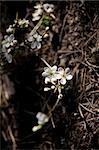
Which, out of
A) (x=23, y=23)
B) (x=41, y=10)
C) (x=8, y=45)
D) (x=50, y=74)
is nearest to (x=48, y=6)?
(x=41, y=10)

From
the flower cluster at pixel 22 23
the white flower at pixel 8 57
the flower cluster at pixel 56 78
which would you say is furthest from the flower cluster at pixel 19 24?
the flower cluster at pixel 56 78

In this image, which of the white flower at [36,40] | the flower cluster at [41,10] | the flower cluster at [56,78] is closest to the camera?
the flower cluster at [56,78]

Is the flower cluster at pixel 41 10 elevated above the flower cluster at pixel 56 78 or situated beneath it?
elevated above

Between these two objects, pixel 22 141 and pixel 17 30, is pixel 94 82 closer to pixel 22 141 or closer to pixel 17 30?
pixel 17 30

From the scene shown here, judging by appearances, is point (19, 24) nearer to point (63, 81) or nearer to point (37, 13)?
point (37, 13)

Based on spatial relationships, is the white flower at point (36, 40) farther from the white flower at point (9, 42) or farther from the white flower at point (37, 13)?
the white flower at point (37, 13)

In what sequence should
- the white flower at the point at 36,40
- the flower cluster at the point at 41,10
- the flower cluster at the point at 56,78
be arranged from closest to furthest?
the flower cluster at the point at 56,78 < the white flower at the point at 36,40 < the flower cluster at the point at 41,10

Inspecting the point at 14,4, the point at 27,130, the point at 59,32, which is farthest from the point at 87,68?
the point at 14,4

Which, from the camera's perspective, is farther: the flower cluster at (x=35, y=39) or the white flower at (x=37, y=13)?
the white flower at (x=37, y=13)
